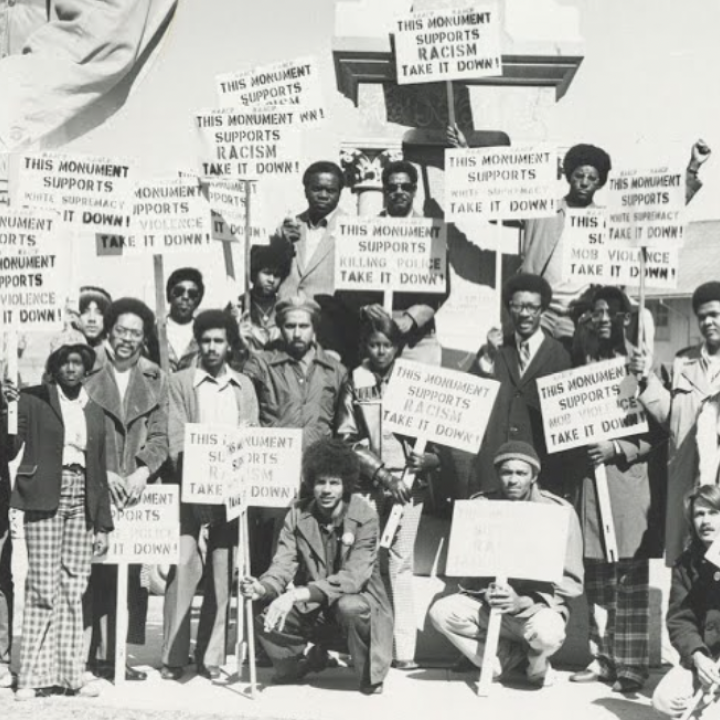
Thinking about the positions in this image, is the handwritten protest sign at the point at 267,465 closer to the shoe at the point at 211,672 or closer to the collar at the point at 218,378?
the collar at the point at 218,378

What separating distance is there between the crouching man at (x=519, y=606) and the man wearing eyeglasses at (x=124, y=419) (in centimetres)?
179

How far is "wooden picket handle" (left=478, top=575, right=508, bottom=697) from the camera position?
22.1ft

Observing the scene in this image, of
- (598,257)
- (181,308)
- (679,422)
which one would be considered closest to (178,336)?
(181,308)

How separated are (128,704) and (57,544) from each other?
2.94 feet

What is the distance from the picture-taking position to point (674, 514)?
6898 mm

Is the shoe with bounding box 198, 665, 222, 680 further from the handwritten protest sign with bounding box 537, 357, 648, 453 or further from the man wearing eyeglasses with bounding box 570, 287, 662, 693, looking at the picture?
the handwritten protest sign with bounding box 537, 357, 648, 453

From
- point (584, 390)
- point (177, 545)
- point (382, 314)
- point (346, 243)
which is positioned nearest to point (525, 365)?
point (584, 390)

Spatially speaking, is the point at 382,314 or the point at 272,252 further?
the point at 272,252

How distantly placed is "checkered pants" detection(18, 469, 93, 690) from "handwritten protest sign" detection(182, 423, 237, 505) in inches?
23.5

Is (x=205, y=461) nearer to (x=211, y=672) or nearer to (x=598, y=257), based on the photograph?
(x=211, y=672)

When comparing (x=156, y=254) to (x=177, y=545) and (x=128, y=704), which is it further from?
(x=128, y=704)

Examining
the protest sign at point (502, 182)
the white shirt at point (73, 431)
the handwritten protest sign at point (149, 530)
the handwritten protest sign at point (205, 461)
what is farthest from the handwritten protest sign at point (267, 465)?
the protest sign at point (502, 182)

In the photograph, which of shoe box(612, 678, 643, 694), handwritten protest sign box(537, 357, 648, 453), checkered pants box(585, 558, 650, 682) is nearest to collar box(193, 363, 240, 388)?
handwritten protest sign box(537, 357, 648, 453)

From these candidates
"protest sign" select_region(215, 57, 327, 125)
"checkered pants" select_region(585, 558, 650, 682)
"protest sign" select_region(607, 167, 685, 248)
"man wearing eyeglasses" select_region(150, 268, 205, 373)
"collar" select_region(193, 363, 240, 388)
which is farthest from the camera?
"protest sign" select_region(215, 57, 327, 125)
